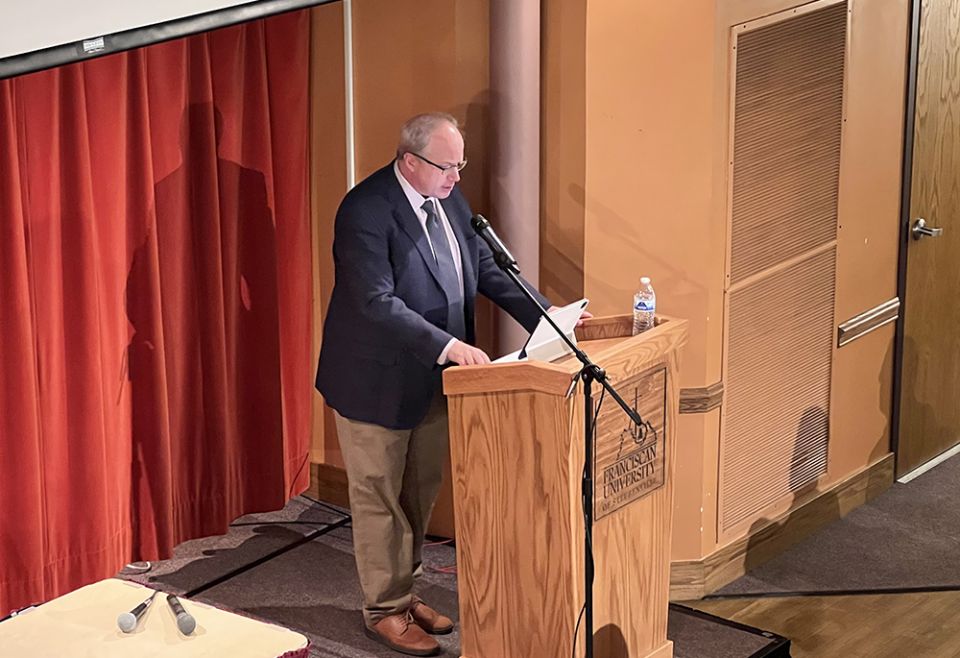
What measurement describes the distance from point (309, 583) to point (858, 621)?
65.6 inches

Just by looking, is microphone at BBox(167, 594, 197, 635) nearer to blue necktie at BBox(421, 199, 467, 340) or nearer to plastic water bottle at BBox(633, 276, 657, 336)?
blue necktie at BBox(421, 199, 467, 340)

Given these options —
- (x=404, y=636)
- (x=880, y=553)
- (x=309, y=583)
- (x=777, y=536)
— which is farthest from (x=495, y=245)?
(x=880, y=553)

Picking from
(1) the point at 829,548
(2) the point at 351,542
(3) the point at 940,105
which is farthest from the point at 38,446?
(3) the point at 940,105

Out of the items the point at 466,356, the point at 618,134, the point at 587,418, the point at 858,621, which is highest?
the point at 618,134

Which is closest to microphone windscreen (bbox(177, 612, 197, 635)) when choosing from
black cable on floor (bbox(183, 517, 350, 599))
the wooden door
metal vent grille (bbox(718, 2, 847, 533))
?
black cable on floor (bbox(183, 517, 350, 599))

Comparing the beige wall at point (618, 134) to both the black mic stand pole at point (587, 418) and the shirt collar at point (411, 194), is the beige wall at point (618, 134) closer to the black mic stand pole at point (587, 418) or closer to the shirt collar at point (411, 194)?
the shirt collar at point (411, 194)

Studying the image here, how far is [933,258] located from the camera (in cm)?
567

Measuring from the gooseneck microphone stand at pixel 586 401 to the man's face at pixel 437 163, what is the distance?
0.45 metres

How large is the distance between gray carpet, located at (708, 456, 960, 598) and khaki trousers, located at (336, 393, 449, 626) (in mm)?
1076

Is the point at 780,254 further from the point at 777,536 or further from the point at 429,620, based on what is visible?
the point at 429,620

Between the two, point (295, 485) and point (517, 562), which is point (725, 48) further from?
point (295, 485)

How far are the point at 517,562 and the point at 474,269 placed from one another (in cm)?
88

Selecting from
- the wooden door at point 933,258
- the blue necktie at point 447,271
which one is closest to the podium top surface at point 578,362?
the blue necktie at point 447,271

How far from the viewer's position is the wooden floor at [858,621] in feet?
14.4
